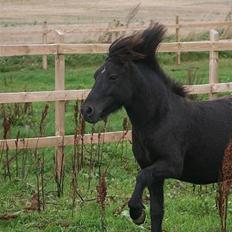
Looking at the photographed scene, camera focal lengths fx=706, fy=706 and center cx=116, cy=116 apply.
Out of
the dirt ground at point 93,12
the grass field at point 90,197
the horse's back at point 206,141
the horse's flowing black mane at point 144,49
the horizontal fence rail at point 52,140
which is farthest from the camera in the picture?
the dirt ground at point 93,12

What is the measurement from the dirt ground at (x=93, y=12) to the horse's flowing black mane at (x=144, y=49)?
26.9m

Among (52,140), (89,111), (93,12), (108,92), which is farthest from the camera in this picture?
(93,12)

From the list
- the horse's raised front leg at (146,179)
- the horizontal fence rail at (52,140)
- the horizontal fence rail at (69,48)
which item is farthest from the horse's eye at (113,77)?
the horizontal fence rail at (69,48)

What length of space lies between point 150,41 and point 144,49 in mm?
97

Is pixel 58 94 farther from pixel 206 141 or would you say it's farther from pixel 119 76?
pixel 119 76

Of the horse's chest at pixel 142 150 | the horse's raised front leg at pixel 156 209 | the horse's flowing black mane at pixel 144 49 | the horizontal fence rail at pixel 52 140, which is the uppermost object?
the horse's flowing black mane at pixel 144 49

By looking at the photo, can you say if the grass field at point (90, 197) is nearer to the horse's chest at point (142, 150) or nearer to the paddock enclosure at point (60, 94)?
the paddock enclosure at point (60, 94)

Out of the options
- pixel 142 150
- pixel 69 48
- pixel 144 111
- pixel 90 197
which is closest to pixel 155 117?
pixel 144 111

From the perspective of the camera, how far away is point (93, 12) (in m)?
44.3

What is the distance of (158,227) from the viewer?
6336mm

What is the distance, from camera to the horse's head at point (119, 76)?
18.7 feet

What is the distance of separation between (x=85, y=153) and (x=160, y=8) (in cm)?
4015

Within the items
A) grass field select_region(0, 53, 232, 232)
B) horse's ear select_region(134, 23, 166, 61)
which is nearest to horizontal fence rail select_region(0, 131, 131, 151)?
grass field select_region(0, 53, 232, 232)

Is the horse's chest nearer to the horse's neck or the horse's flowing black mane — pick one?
the horse's neck
